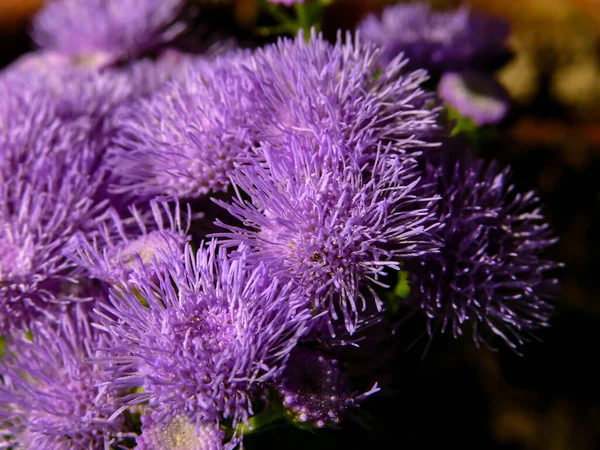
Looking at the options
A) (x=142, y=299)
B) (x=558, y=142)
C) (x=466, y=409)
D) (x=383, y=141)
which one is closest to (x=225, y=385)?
(x=142, y=299)

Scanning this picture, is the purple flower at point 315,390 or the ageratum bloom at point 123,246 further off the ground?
the ageratum bloom at point 123,246

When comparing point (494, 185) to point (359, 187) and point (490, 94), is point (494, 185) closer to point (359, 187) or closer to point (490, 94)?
point (359, 187)

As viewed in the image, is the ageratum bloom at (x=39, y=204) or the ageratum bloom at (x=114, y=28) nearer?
the ageratum bloom at (x=39, y=204)

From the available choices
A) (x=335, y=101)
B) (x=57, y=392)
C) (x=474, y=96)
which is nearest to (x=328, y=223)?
(x=335, y=101)

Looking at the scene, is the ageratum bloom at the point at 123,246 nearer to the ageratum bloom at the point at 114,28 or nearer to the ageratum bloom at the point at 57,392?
the ageratum bloom at the point at 57,392

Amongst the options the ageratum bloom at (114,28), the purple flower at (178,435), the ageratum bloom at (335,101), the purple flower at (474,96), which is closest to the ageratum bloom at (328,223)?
the ageratum bloom at (335,101)

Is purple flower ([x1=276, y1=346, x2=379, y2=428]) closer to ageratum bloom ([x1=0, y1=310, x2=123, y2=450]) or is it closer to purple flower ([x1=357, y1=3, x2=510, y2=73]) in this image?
ageratum bloom ([x1=0, y1=310, x2=123, y2=450])

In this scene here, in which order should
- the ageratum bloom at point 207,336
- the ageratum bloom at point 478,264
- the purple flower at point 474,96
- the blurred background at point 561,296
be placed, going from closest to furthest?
the ageratum bloom at point 207,336 < the ageratum bloom at point 478,264 < the purple flower at point 474,96 < the blurred background at point 561,296
